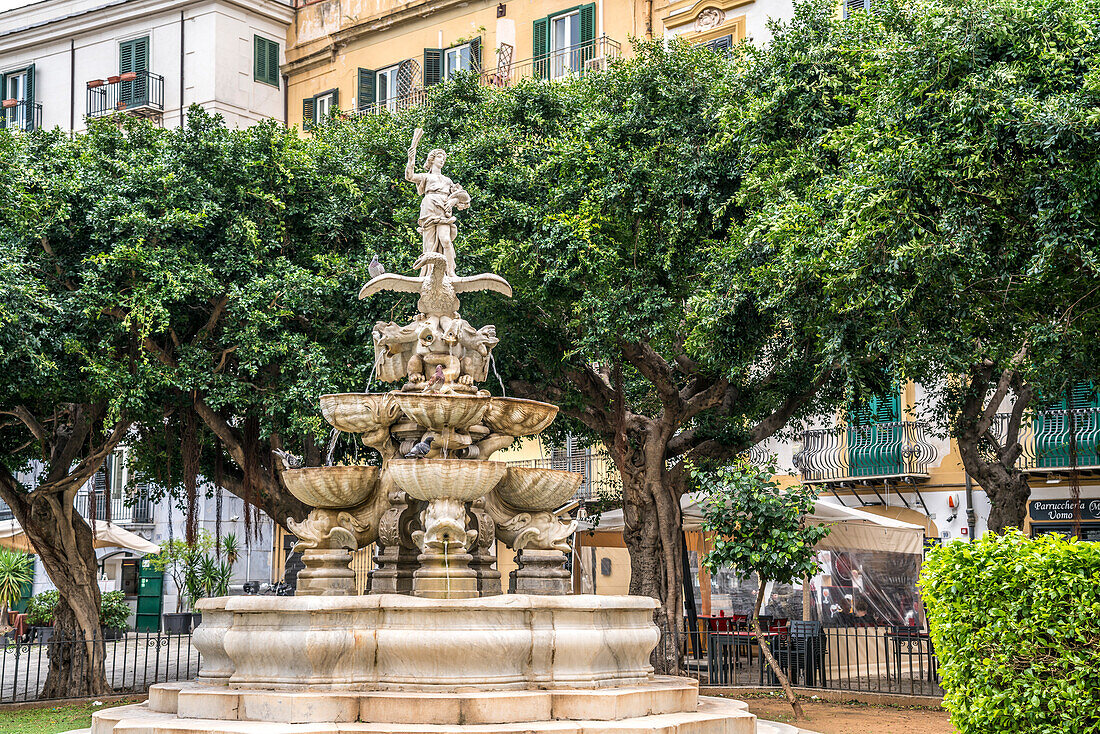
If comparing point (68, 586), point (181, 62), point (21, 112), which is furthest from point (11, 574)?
point (181, 62)

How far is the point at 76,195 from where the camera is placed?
54.3 feet

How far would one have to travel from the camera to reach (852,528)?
18078 millimetres

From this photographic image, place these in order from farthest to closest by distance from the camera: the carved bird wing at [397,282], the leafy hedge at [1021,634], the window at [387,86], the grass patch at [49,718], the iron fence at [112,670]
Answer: the window at [387,86], the iron fence at [112,670], the grass patch at [49,718], the carved bird wing at [397,282], the leafy hedge at [1021,634]

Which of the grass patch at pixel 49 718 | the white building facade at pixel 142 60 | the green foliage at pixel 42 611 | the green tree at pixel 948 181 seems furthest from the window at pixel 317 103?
the grass patch at pixel 49 718

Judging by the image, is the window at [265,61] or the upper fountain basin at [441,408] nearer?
the upper fountain basin at [441,408]

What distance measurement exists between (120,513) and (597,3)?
2222 cm

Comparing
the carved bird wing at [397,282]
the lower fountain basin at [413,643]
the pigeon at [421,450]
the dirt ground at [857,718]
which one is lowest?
the dirt ground at [857,718]

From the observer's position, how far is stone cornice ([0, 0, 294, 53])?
30625 millimetres

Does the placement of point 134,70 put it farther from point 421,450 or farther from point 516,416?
point 421,450

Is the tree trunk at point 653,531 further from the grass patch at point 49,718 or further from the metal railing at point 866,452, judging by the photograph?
the grass patch at point 49,718

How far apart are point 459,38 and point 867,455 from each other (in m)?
14.0

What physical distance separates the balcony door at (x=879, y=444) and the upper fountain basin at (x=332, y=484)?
51.4ft

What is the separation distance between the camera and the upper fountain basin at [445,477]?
1030 centimetres

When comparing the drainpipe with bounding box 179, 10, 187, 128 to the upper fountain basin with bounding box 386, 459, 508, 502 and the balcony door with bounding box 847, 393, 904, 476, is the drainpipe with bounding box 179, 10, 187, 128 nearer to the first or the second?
the balcony door with bounding box 847, 393, 904, 476
